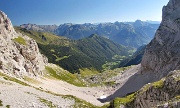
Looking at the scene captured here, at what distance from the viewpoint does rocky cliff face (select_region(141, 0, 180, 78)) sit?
350ft

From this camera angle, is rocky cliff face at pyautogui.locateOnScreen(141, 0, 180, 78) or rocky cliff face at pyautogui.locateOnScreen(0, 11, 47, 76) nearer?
rocky cliff face at pyautogui.locateOnScreen(0, 11, 47, 76)

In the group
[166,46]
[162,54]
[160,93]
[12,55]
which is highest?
[166,46]

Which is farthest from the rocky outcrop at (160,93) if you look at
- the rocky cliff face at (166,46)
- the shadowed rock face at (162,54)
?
the shadowed rock face at (162,54)

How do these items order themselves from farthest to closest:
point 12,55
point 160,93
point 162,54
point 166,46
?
1. point 166,46
2. point 162,54
3. point 12,55
4. point 160,93

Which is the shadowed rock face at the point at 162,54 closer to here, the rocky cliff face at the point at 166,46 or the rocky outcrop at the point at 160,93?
the rocky cliff face at the point at 166,46

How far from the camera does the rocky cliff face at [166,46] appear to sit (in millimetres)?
106825

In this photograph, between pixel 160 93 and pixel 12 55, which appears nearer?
pixel 160 93

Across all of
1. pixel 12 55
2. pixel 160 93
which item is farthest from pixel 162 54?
pixel 160 93

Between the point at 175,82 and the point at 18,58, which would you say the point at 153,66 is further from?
the point at 175,82

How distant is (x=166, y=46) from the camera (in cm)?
11938

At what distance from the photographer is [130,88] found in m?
117

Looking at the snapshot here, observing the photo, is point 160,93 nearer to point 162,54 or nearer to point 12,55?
point 12,55

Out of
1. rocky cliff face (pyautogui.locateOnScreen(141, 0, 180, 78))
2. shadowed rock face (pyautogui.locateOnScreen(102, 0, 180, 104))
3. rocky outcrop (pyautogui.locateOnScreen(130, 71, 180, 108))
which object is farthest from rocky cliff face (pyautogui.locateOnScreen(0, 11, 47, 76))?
rocky cliff face (pyautogui.locateOnScreen(141, 0, 180, 78))

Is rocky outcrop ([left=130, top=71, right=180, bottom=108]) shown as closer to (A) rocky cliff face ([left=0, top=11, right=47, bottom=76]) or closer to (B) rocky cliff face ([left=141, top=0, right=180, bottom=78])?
(A) rocky cliff face ([left=0, top=11, right=47, bottom=76])
